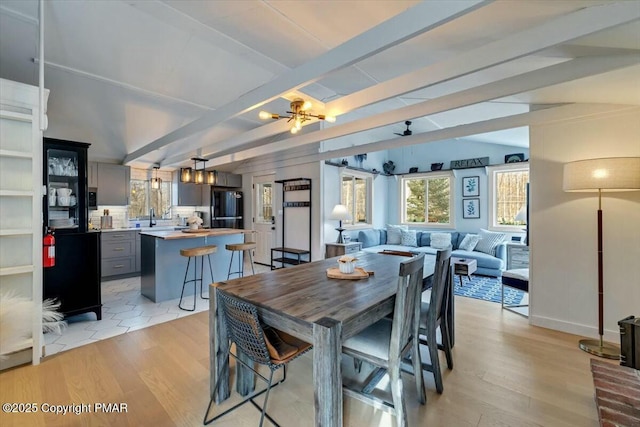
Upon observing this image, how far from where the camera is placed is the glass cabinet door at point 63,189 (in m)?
3.22

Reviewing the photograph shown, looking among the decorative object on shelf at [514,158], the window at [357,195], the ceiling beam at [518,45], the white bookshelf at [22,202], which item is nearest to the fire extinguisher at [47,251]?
the white bookshelf at [22,202]

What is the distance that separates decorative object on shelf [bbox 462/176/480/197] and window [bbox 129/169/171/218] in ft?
23.7

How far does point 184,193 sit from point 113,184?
146cm

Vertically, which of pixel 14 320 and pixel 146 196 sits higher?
pixel 146 196

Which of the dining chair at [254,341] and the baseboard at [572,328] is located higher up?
the dining chair at [254,341]

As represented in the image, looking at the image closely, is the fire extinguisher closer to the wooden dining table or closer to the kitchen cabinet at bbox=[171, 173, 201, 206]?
the wooden dining table

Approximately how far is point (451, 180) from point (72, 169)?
7.14 meters

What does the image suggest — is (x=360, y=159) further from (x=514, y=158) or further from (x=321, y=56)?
(x=321, y=56)

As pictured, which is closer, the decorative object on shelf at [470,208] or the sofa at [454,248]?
the sofa at [454,248]

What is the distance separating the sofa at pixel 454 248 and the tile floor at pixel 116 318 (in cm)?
380

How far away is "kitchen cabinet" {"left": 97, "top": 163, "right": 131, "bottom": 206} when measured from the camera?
5.34 m

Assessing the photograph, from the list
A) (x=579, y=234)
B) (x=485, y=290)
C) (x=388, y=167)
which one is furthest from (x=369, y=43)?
(x=388, y=167)

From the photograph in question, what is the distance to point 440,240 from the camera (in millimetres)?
6211

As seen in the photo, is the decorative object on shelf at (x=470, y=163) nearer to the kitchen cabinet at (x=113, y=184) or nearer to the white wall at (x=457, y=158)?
the white wall at (x=457, y=158)
